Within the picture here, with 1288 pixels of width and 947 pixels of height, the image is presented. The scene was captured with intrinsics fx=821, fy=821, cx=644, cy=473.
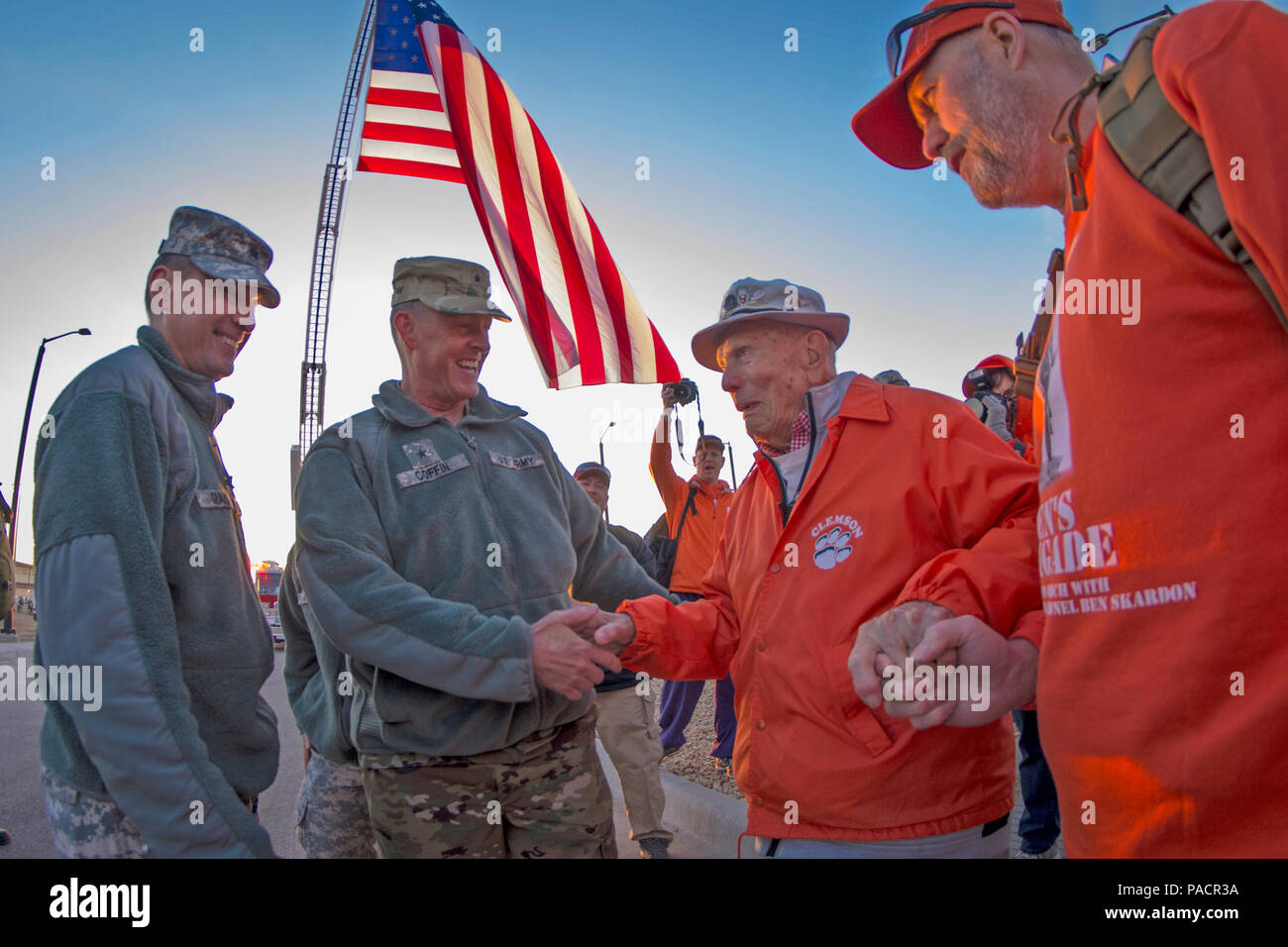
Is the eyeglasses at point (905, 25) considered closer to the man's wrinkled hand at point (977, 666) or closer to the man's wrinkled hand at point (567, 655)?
the man's wrinkled hand at point (977, 666)

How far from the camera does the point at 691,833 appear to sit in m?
5.96

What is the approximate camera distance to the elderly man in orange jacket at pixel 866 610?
1969 mm

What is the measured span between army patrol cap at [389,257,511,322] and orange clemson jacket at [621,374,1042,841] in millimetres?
1338

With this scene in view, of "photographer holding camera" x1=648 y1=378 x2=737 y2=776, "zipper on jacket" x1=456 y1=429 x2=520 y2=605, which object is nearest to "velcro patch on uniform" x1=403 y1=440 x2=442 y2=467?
"zipper on jacket" x1=456 y1=429 x2=520 y2=605

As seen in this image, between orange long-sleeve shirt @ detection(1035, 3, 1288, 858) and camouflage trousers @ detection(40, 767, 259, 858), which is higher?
orange long-sleeve shirt @ detection(1035, 3, 1288, 858)

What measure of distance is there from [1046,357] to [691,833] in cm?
529

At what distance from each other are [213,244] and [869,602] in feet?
7.27

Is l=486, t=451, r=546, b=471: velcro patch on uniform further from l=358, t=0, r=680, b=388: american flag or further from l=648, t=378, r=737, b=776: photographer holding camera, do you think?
l=648, t=378, r=737, b=776: photographer holding camera

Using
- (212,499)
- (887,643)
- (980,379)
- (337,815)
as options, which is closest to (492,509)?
(212,499)

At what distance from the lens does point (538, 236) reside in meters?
4.94

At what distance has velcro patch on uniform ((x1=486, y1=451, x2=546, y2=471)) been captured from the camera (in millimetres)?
2918

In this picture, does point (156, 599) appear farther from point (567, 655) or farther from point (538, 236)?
point (538, 236)

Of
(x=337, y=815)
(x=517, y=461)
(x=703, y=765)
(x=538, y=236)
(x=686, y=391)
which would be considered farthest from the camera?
(x=703, y=765)
